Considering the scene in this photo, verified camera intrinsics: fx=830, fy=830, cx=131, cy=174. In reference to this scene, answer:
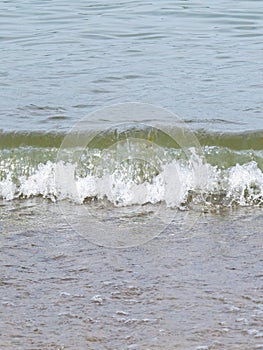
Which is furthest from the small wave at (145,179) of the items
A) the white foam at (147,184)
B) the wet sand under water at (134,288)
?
the wet sand under water at (134,288)

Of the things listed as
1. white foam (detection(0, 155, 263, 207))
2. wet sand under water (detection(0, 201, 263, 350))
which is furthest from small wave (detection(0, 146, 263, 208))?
wet sand under water (detection(0, 201, 263, 350))

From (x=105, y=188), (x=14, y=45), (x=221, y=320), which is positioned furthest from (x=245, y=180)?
(x=14, y=45)

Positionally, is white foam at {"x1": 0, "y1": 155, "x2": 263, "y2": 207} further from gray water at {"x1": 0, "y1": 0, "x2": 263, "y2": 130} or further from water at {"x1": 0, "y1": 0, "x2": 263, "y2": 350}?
gray water at {"x1": 0, "y1": 0, "x2": 263, "y2": 130}

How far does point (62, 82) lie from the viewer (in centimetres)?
805

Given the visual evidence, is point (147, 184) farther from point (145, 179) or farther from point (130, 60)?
point (130, 60)

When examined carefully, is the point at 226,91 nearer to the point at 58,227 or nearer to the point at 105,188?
the point at 105,188

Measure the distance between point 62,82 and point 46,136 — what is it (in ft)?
5.52

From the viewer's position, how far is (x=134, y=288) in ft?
13.4

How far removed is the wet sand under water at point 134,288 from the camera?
3.55 metres

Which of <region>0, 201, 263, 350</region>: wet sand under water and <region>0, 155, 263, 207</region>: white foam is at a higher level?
<region>0, 155, 263, 207</region>: white foam

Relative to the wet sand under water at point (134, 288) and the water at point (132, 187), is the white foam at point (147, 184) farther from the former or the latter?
the wet sand under water at point (134, 288)

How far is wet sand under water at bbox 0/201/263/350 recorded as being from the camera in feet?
11.6

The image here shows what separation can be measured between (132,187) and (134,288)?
1834 mm

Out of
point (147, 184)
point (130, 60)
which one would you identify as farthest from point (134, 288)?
point (130, 60)
